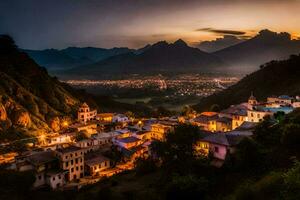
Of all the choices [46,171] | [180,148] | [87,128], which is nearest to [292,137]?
[180,148]

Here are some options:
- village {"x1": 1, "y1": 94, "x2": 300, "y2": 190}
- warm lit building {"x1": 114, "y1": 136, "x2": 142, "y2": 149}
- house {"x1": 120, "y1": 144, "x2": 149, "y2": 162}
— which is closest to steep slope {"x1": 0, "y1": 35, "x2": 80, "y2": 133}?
village {"x1": 1, "y1": 94, "x2": 300, "y2": 190}

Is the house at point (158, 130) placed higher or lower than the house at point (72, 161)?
higher

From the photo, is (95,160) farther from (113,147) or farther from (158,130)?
(158,130)

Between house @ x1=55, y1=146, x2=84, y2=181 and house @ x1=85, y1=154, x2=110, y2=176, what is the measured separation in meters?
0.84

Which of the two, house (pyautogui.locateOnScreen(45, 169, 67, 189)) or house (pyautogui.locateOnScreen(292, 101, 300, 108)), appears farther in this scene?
house (pyautogui.locateOnScreen(292, 101, 300, 108))

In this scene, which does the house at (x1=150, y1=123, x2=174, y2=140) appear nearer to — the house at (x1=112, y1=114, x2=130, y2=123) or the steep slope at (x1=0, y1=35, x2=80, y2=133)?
the house at (x1=112, y1=114, x2=130, y2=123)

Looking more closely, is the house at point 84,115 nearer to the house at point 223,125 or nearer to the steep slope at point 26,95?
the steep slope at point 26,95

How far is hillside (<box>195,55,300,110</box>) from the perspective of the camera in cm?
7644

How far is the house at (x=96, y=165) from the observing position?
39.7m

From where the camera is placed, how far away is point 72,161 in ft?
127

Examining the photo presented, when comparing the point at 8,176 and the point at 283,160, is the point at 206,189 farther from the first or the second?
the point at 8,176

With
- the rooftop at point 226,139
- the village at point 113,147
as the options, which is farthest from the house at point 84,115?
the rooftop at point 226,139

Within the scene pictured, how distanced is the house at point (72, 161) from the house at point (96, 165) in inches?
33.1

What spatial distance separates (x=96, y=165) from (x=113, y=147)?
5.38 meters
